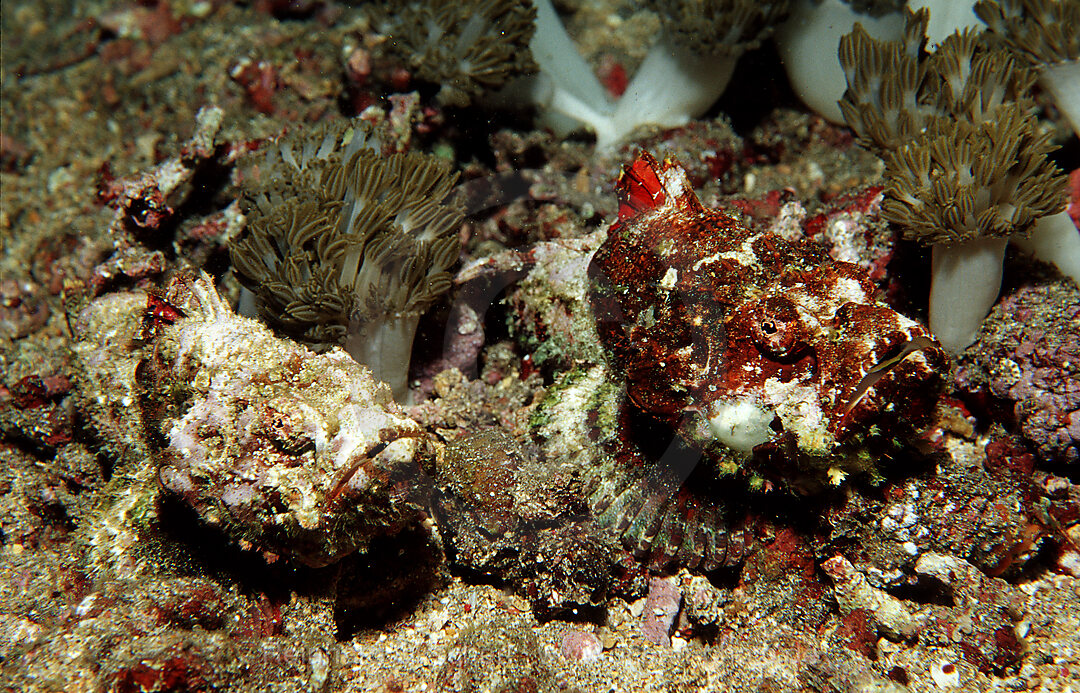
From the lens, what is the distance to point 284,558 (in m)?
2.40

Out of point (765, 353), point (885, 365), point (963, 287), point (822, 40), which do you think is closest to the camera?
point (885, 365)

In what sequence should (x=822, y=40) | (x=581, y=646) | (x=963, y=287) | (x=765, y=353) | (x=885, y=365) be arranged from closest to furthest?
1. (x=885, y=365)
2. (x=765, y=353)
3. (x=581, y=646)
4. (x=963, y=287)
5. (x=822, y=40)

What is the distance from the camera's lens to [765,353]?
2.19 metres

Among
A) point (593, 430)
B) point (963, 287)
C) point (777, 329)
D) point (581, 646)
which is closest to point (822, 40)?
point (963, 287)

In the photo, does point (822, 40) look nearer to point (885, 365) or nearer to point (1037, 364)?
point (1037, 364)

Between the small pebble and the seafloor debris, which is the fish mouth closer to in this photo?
the seafloor debris

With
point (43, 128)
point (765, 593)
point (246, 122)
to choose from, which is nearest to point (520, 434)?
point (765, 593)

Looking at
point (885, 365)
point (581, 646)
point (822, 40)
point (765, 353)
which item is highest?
point (822, 40)

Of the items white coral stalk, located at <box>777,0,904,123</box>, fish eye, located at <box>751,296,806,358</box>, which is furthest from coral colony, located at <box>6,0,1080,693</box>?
white coral stalk, located at <box>777,0,904,123</box>

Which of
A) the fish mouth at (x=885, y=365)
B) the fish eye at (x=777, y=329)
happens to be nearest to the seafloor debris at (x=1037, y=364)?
the fish mouth at (x=885, y=365)

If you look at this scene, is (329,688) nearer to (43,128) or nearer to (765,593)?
(765,593)

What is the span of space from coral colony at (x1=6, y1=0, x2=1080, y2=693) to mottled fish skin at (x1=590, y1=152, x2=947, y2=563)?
1 centimetres

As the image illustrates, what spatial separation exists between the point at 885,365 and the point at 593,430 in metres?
1.23

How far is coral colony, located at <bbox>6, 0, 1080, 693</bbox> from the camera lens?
223 cm
